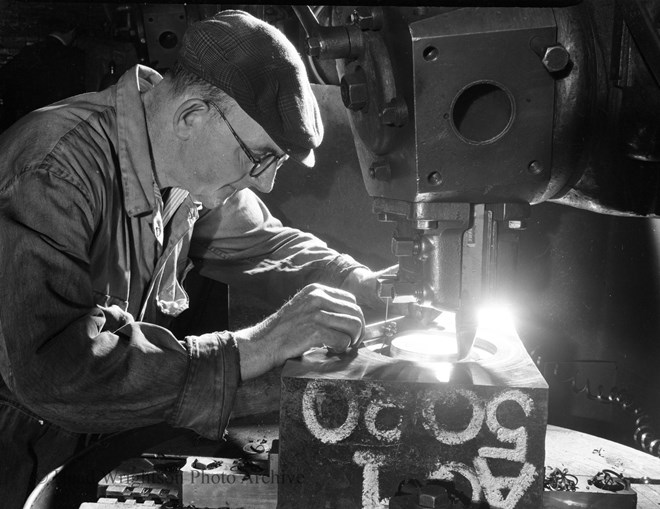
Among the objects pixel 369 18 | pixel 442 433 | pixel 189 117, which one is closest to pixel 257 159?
pixel 189 117

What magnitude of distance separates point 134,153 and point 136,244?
0.23 m

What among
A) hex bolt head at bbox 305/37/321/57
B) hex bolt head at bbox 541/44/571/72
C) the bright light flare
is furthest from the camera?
the bright light flare

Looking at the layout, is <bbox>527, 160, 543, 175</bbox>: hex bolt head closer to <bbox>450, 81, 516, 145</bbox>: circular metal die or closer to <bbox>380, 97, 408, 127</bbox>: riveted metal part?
<bbox>450, 81, 516, 145</bbox>: circular metal die

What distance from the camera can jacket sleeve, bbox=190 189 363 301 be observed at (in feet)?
7.54

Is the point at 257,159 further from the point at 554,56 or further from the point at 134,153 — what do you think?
the point at 554,56

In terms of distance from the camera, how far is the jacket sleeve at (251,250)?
2297mm

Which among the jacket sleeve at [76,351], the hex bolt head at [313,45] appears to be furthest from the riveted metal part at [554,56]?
the jacket sleeve at [76,351]

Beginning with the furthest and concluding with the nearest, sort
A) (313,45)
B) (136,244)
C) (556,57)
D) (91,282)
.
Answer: (136,244)
(91,282)
(313,45)
(556,57)

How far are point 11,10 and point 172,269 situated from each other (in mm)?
1434

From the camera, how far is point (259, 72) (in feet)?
5.36

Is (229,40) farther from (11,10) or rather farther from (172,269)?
(11,10)

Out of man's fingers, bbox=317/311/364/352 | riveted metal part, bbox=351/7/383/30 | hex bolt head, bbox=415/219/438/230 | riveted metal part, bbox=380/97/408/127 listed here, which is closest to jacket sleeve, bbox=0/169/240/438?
man's fingers, bbox=317/311/364/352

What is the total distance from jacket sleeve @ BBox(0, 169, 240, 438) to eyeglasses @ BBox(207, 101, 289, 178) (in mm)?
413

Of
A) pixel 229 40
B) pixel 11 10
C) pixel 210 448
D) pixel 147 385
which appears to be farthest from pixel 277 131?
pixel 11 10
